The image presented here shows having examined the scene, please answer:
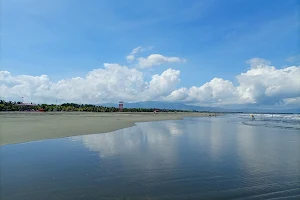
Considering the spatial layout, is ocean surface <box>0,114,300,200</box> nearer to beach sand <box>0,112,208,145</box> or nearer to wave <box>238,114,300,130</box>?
beach sand <box>0,112,208,145</box>

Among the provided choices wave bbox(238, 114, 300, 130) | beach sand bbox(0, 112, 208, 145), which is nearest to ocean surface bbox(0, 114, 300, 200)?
beach sand bbox(0, 112, 208, 145)

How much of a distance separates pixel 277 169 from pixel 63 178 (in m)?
9.46

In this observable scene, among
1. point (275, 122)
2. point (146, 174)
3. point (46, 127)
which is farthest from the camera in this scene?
point (275, 122)

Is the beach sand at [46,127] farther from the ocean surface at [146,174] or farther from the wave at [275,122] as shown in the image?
the wave at [275,122]

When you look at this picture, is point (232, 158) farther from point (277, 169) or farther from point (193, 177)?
point (193, 177)

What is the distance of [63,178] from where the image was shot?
29.9 ft

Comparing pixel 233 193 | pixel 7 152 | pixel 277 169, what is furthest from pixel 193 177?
pixel 7 152

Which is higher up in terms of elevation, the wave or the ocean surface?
the wave

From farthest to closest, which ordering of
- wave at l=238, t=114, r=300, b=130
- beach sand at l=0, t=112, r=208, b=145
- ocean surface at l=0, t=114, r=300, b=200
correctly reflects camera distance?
wave at l=238, t=114, r=300, b=130
beach sand at l=0, t=112, r=208, b=145
ocean surface at l=0, t=114, r=300, b=200

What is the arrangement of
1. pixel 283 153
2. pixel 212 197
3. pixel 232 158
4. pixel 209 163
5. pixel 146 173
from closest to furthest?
pixel 212 197
pixel 146 173
pixel 209 163
pixel 232 158
pixel 283 153

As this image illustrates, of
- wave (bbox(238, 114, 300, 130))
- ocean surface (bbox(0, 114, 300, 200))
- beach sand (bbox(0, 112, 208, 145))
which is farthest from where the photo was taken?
wave (bbox(238, 114, 300, 130))

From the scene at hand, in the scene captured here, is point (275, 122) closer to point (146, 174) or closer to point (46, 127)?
point (46, 127)

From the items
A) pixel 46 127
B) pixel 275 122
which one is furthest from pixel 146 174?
pixel 275 122

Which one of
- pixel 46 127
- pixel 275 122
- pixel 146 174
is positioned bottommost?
pixel 146 174
